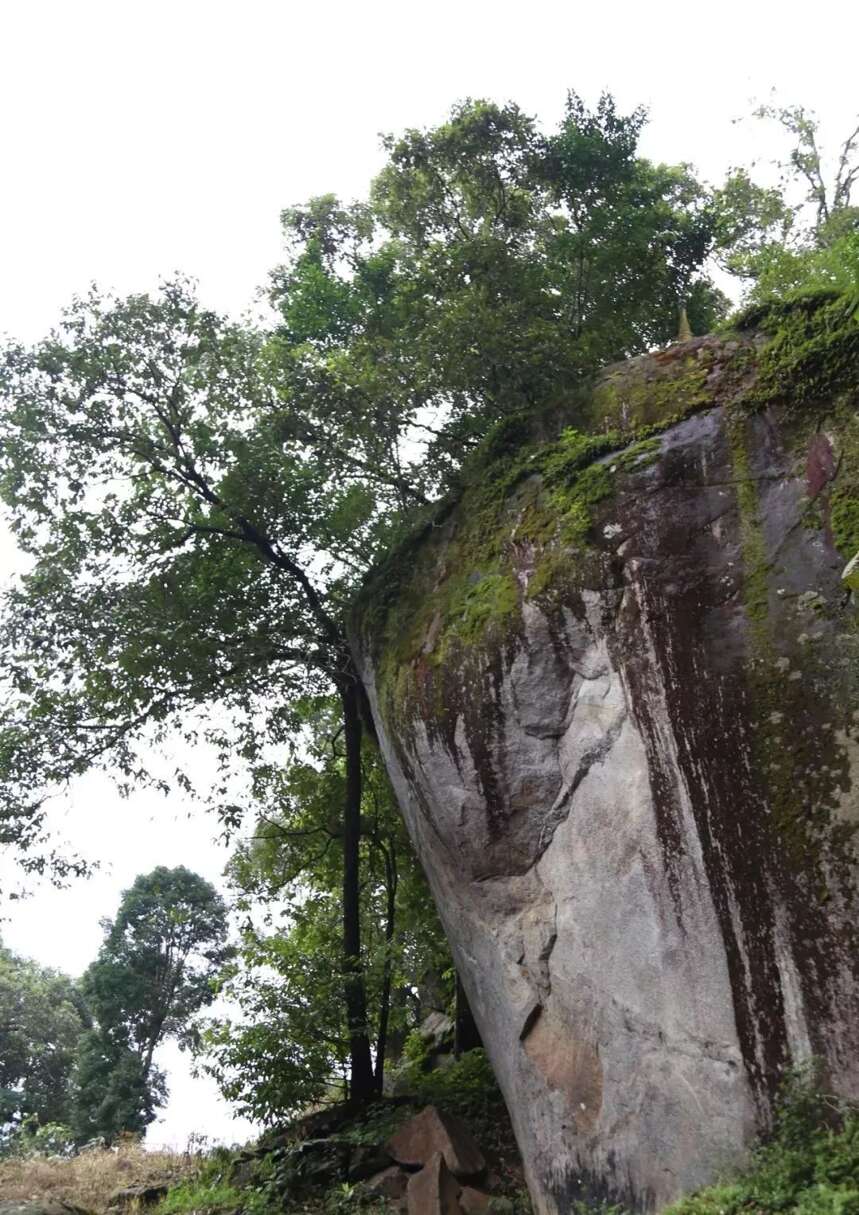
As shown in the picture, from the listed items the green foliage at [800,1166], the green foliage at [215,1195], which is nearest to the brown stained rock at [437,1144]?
the green foliage at [215,1195]

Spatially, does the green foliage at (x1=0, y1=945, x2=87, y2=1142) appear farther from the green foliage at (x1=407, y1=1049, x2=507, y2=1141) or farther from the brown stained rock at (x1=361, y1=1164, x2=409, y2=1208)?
the brown stained rock at (x1=361, y1=1164, x2=409, y2=1208)

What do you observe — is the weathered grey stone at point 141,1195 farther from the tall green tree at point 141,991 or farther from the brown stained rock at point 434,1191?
the tall green tree at point 141,991

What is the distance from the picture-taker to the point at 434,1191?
24.8 feet

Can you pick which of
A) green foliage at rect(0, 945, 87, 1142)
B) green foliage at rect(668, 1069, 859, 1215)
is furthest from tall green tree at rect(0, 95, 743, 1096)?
green foliage at rect(0, 945, 87, 1142)

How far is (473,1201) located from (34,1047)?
2531 cm

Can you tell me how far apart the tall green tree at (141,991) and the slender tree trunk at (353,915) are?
1053 centimetres

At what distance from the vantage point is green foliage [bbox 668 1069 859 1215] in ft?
16.0

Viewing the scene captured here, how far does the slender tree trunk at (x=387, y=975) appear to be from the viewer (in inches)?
436

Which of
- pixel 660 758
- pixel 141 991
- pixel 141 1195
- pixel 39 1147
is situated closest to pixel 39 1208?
pixel 141 1195

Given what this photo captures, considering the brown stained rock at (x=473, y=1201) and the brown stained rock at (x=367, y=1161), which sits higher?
the brown stained rock at (x=367, y=1161)

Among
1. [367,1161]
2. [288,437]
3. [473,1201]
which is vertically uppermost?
[288,437]

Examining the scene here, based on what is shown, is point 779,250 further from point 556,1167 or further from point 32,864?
point 32,864

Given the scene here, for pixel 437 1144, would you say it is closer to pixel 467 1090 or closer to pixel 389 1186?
pixel 389 1186

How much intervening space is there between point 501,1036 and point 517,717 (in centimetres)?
276
